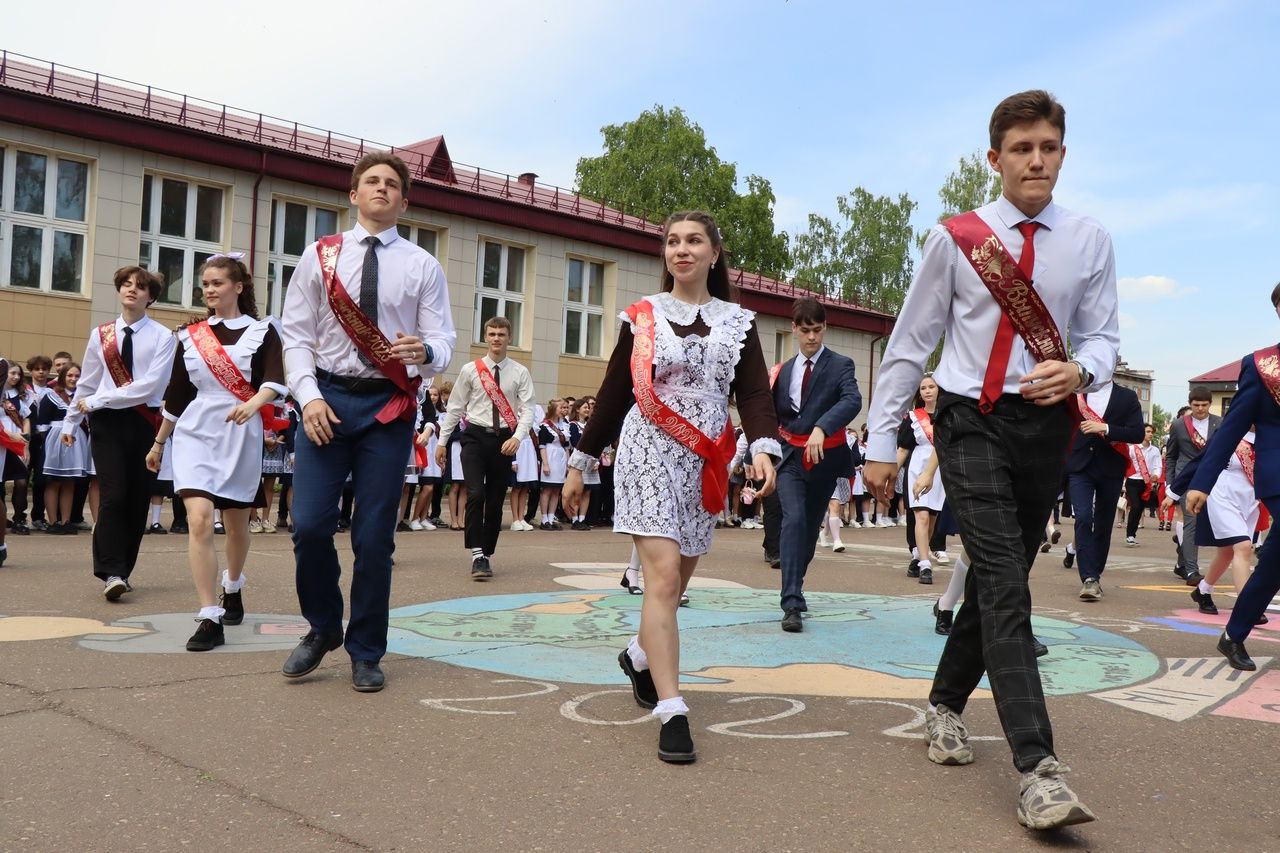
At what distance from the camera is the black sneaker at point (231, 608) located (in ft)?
21.4

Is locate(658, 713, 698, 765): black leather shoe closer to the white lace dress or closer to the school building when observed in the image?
the white lace dress

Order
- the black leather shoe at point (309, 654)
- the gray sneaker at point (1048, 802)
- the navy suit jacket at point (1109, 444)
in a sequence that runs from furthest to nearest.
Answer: the navy suit jacket at point (1109, 444) < the black leather shoe at point (309, 654) < the gray sneaker at point (1048, 802)

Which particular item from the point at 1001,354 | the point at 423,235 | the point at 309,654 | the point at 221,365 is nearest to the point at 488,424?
the point at 221,365

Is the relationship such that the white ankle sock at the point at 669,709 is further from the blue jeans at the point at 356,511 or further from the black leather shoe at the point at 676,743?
the blue jeans at the point at 356,511

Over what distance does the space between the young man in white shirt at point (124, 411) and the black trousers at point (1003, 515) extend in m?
5.48

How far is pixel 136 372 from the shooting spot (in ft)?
26.1

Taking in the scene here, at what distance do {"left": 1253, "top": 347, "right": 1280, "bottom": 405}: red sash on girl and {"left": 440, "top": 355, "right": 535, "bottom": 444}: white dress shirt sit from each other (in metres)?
5.36

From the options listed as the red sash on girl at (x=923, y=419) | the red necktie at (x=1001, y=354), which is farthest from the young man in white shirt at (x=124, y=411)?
the red sash on girl at (x=923, y=419)

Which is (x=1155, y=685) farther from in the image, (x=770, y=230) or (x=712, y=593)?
(x=770, y=230)

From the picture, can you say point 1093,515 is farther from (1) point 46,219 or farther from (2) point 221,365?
(1) point 46,219

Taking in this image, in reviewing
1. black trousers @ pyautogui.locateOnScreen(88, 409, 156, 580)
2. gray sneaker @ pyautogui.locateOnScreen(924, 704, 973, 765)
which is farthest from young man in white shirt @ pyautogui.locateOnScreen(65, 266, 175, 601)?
gray sneaker @ pyautogui.locateOnScreen(924, 704, 973, 765)

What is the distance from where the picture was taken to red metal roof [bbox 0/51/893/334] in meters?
22.9

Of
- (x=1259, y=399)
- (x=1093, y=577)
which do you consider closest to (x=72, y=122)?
(x=1093, y=577)

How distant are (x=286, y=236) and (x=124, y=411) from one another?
811 inches
